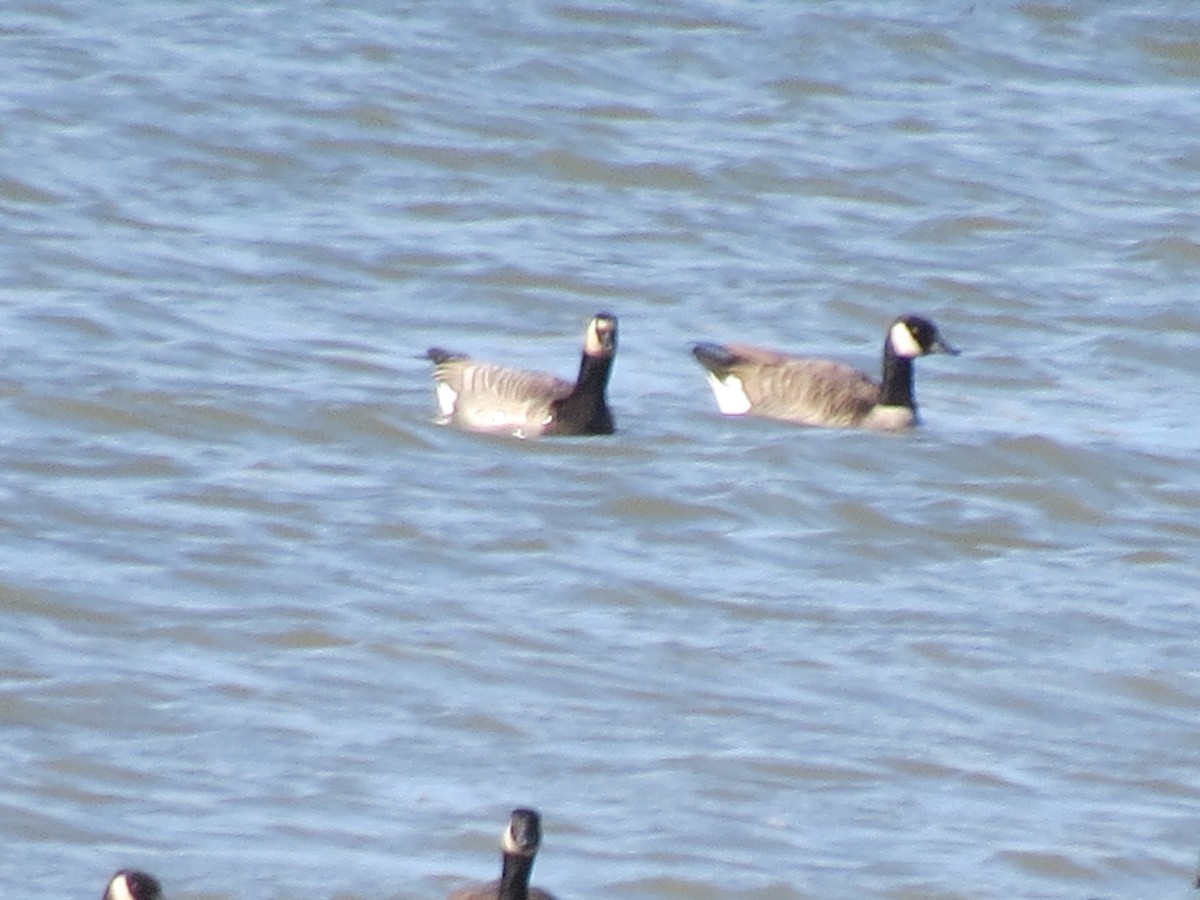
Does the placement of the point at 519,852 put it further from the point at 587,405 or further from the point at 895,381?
the point at 895,381

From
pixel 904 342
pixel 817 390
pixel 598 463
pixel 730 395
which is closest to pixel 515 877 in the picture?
pixel 598 463

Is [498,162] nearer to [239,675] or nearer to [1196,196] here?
[1196,196]

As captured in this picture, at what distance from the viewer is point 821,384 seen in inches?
503

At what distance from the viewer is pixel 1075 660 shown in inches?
353

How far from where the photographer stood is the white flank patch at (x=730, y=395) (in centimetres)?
1223

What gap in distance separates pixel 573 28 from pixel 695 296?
18.6 feet

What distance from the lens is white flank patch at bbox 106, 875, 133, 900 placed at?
6.09m

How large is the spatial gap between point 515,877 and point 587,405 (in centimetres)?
564

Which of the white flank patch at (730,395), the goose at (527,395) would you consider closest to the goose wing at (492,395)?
the goose at (527,395)

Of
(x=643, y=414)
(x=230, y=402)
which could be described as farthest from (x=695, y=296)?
(x=230, y=402)

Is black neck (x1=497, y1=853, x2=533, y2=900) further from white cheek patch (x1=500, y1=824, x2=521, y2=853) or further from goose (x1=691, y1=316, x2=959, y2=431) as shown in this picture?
goose (x1=691, y1=316, x2=959, y2=431)

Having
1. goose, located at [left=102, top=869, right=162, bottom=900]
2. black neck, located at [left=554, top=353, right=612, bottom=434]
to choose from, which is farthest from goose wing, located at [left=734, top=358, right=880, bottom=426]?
goose, located at [left=102, top=869, right=162, bottom=900]

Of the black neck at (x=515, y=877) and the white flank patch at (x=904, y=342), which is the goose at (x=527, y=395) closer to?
the white flank patch at (x=904, y=342)

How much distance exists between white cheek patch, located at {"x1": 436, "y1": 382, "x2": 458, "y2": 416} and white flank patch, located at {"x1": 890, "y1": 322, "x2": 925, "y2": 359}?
7.12 ft
